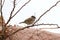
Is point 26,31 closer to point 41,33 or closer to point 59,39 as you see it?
point 41,33

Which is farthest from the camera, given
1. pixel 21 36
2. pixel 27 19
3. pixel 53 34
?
pixel 27 19

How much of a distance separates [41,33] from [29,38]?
466 mm

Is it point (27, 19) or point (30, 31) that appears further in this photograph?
point (27, 19)

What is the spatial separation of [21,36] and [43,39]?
1.31 feet

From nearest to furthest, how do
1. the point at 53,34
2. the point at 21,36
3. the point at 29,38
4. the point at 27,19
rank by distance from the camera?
1. the point at 29,38
2. the point at 21,36
3. the point at 53,34
4. the point at 27,19

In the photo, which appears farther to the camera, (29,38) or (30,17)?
(30,17)

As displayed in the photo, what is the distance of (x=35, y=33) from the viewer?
3535 millimetres

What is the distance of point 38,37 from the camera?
11.8 feet

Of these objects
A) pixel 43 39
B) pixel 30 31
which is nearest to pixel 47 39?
pixel 43 39

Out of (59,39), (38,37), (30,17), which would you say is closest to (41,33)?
(38,37)

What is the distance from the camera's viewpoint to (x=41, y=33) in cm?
363

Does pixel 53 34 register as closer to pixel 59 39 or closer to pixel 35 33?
pixel 59 39

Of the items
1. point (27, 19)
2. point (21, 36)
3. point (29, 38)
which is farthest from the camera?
point (27, 19)

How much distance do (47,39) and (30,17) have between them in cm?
76
